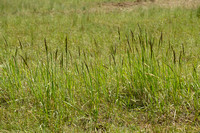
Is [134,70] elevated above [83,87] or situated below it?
above

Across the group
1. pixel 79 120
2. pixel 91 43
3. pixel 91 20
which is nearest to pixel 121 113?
pixel 79 120

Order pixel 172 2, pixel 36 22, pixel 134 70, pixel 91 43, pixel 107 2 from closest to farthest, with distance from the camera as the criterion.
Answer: pixel 134 70 → pixel 91 43 → pixel 36 22 → pixel 172 2 → pixel 107 2

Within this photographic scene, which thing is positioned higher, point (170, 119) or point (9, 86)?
point (9, 86)

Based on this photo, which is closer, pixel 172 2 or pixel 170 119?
pixel 170 119

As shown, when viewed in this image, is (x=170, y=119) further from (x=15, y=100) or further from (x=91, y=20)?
(x=91, y=20)

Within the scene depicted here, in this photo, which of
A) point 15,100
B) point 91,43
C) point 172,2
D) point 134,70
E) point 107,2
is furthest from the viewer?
point 107,2

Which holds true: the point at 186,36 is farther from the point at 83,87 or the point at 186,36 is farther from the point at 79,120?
the point at 79,120

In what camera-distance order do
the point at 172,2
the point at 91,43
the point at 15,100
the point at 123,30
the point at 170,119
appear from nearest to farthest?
the point at 170,119, the point at 15,100, the point at 91,43, the point at 123,30, the point at 172,2

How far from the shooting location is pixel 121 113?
6.57 ft

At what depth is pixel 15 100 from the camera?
6.97 feet

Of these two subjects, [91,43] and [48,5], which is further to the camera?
[48,5]

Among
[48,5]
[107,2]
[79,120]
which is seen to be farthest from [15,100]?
[107,2]

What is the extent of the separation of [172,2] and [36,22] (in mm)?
5522

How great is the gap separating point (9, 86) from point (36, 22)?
4893 millimetres
